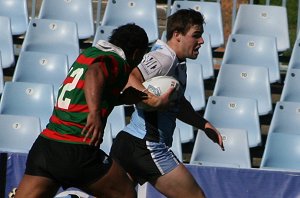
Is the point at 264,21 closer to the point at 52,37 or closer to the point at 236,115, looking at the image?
the point at 236,115

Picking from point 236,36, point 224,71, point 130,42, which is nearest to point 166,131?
point 130,42

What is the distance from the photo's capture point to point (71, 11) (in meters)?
9.96

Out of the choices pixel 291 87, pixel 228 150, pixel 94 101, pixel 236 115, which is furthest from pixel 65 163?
pixel 291 87

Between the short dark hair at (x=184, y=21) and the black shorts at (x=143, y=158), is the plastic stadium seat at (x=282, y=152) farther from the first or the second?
the short dark hair at (x=184, y=21)

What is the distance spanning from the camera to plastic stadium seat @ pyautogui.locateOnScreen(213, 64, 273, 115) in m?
8.76

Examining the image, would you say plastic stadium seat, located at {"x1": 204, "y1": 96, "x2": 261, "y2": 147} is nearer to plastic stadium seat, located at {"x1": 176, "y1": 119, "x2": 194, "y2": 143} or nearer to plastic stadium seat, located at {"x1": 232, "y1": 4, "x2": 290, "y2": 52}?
plastic stadium seat, located at {"x1": 176, "y1": 119, "x2": 194, "y2": 143}

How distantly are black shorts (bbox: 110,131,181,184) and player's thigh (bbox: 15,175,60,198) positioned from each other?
2.90 ft

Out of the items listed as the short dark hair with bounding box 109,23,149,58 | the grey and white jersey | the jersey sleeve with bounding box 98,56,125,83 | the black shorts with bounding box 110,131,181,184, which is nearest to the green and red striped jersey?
the jersey sleeve with bounding box 98,56,125,83

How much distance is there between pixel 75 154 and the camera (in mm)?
5105

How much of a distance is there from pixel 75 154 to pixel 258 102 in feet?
13.0

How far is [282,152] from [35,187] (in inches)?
132

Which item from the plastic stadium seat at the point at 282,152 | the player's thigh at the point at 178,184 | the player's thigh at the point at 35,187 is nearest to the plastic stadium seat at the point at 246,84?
the plastic stadium seat at the point at 282,152

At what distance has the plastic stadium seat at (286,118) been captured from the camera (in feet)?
26.9

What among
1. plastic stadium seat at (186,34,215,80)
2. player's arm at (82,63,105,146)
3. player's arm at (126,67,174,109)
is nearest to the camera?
player's arm at (82,63,105,146)
